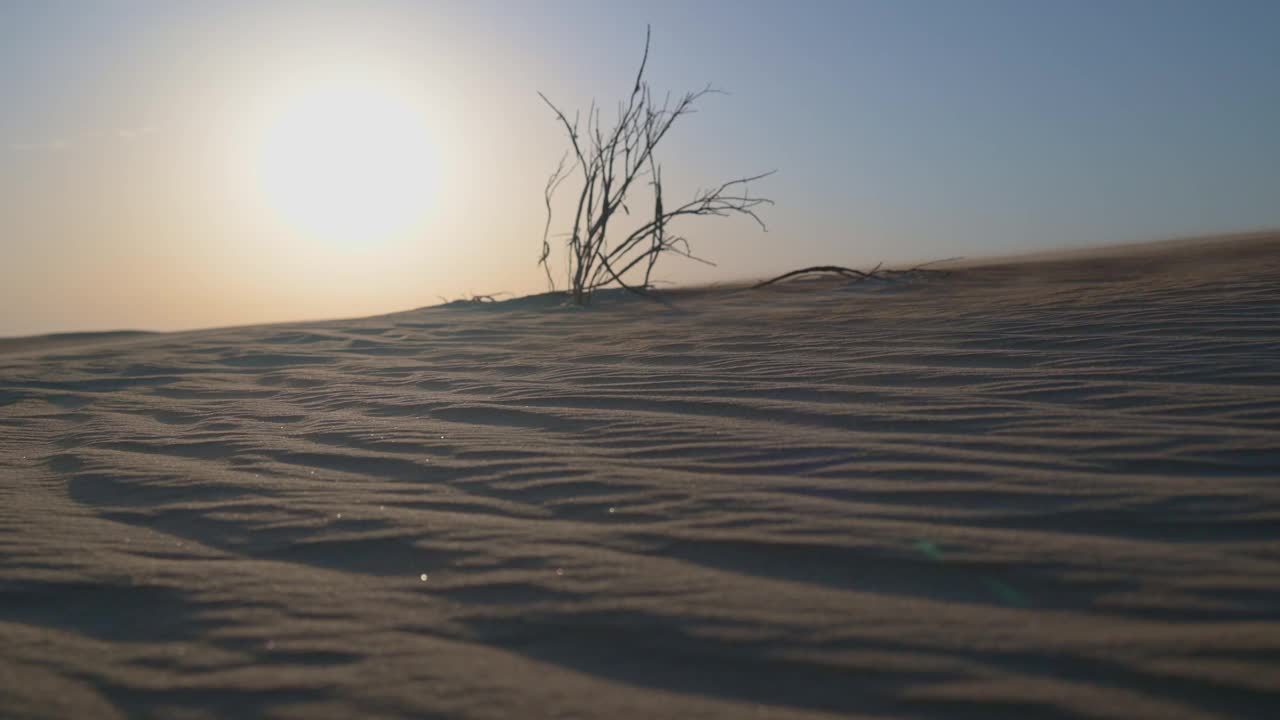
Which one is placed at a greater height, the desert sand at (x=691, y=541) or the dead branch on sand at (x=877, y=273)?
the dead branch on sand at (x=877, y=273)

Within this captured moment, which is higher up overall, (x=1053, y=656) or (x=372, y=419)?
(x=372, y=419)

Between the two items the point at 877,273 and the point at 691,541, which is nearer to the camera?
the point at 691,541

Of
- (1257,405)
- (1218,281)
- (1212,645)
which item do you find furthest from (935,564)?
(1218,281)

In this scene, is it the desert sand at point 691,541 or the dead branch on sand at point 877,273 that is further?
the dead branch on sand at point 877,273

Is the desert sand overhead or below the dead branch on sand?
below

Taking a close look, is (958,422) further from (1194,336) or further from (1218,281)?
(1218,281)

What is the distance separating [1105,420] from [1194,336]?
1.03 metres

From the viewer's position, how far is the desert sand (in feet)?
3.32

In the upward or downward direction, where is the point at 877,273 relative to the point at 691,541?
upward

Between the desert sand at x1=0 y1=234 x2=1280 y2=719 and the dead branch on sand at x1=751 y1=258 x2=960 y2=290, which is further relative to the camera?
the dead branch on sand at x1=751 y1=258 x2=960 y2=290

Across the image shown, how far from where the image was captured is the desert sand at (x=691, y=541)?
1013 mm

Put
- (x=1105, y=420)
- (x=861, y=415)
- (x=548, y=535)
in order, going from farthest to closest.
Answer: (x=861, y=415) → (x=1105, y=420) → (x=548, y=535)

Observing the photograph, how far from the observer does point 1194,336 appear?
2650 millimetres

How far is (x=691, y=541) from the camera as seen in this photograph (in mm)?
1399
